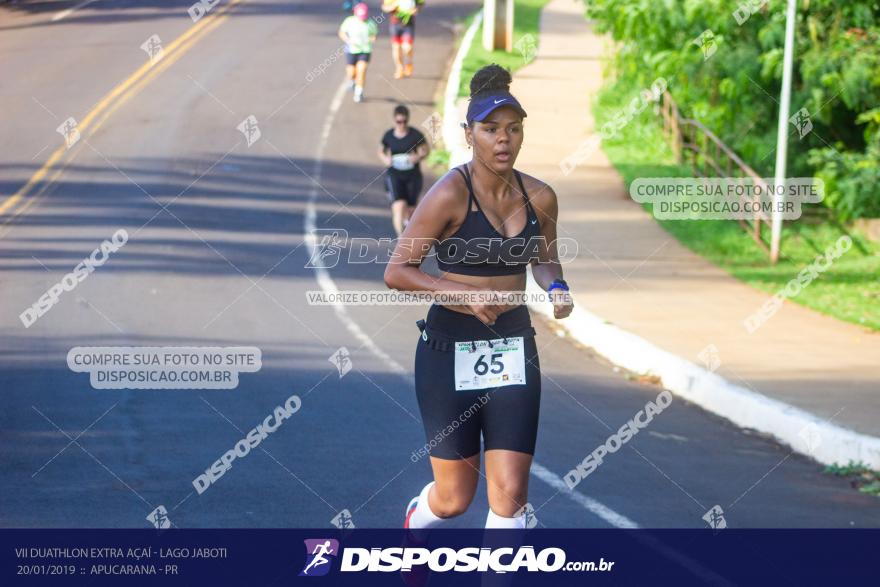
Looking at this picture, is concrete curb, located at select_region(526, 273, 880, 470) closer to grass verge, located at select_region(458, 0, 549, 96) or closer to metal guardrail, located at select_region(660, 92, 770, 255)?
metal guardrail, located at select_region(660, 92, 770, 255)

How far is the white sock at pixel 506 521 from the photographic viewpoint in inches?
216

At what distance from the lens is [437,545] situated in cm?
672

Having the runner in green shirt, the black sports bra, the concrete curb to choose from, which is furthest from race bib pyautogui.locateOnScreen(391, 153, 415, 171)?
the black sports bra

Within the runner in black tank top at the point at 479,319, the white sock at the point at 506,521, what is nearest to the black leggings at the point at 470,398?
the runner in black tank top at the point at 479,319

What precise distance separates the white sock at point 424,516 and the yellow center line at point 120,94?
13339mm

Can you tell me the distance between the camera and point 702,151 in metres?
20.6

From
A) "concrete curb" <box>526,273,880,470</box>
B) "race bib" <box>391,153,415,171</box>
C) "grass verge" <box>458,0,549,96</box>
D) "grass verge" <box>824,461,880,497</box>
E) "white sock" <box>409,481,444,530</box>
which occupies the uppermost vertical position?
"white sock" <box>409,481,444,530</box>

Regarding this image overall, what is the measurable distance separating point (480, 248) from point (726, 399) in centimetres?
572

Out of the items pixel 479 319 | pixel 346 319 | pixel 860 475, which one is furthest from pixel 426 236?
pixel 346 319

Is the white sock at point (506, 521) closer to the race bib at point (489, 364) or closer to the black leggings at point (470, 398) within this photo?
the black leggings at point (470, 398)

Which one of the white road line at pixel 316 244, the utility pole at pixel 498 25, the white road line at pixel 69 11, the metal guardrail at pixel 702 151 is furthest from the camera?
the white road line at pixel 69 11

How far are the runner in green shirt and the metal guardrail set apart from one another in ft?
20.4

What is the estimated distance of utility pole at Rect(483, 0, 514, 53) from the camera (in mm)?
29062

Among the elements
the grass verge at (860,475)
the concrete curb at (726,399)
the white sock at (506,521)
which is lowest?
the concrete curb at (726,399)
